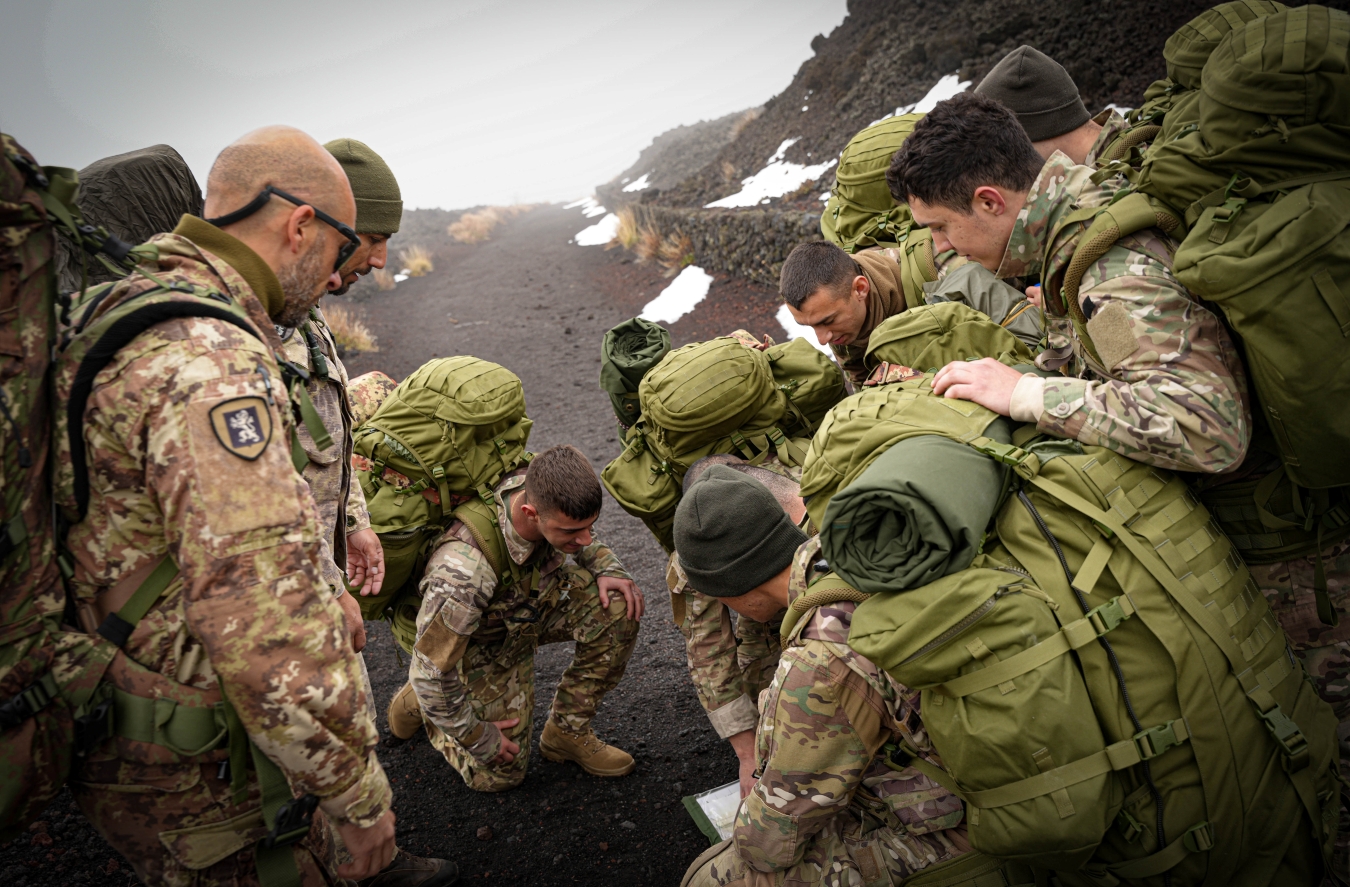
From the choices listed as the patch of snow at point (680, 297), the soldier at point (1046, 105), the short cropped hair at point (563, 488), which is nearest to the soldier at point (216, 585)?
the short cropped hair at point (563, 488)

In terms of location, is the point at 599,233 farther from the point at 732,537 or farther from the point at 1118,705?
the point at 1118,705

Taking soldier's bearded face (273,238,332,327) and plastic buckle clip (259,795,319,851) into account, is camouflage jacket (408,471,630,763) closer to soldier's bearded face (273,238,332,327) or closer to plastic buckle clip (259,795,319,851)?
plastic buckle clip (259,795,319,851)

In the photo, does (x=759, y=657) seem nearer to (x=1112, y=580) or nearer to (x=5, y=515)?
(x=1112, y=580)

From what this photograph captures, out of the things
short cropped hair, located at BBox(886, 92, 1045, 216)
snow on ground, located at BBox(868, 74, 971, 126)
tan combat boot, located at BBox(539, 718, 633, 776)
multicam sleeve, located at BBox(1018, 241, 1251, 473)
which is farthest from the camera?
snow on ground, located at BBox(868, 74, 971, 126)

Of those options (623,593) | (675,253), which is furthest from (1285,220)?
(675,253)

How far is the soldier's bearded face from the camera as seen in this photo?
2289 mm

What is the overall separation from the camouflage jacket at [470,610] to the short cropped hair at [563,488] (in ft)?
0.95

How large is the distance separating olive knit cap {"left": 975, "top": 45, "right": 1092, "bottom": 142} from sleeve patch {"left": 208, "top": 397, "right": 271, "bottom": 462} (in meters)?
3.75

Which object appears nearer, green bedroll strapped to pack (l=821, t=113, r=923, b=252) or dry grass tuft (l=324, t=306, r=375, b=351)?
green bedroll strapped to pack (l=821, t=113, r=923, b=252)

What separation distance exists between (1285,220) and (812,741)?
170cm

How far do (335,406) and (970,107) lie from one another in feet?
8.79

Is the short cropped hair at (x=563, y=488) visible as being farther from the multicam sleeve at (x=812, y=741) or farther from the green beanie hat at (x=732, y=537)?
the multicam sleeve at (x=812, y=741)

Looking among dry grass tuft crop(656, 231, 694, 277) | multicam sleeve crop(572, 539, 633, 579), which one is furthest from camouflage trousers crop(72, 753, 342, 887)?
dry grass tuft crop(656, 231, 694, 277)

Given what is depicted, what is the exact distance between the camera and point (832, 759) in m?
2.21
